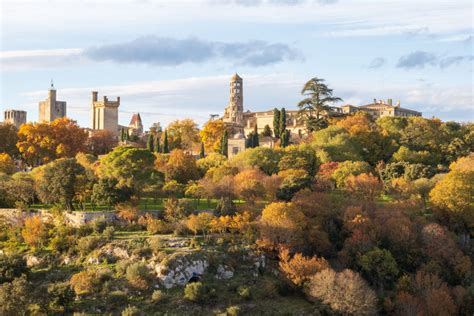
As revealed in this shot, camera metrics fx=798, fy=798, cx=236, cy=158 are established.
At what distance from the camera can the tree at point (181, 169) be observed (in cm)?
6125

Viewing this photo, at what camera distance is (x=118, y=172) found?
186ft

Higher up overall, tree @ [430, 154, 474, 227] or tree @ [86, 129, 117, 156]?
tree @ [86, 129, 117, 156]

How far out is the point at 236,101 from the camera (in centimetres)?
11981

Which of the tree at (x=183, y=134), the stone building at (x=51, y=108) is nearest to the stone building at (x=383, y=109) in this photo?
the tree at (x=183, y=134)

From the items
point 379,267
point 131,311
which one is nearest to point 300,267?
point 379,267

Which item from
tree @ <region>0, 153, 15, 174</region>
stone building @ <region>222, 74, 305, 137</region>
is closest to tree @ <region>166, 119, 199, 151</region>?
stone building @ <region>222, 74, 305, 137</region>

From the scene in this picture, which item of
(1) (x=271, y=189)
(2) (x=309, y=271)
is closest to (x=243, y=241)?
(2) (x=309, y=271)

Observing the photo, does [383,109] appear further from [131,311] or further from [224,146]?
[131,311]

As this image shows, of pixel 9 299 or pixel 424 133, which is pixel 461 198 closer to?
pixel 424 133

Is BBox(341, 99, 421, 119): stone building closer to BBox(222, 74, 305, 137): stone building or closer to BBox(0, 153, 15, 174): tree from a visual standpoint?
BBox(222, 74, 305, 137): stone building

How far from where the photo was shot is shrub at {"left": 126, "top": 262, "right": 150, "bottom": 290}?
4244cm

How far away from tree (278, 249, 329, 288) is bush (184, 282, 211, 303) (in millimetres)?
5029

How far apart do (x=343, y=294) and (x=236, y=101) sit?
3132 inches

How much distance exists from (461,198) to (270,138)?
3938 centimetres
